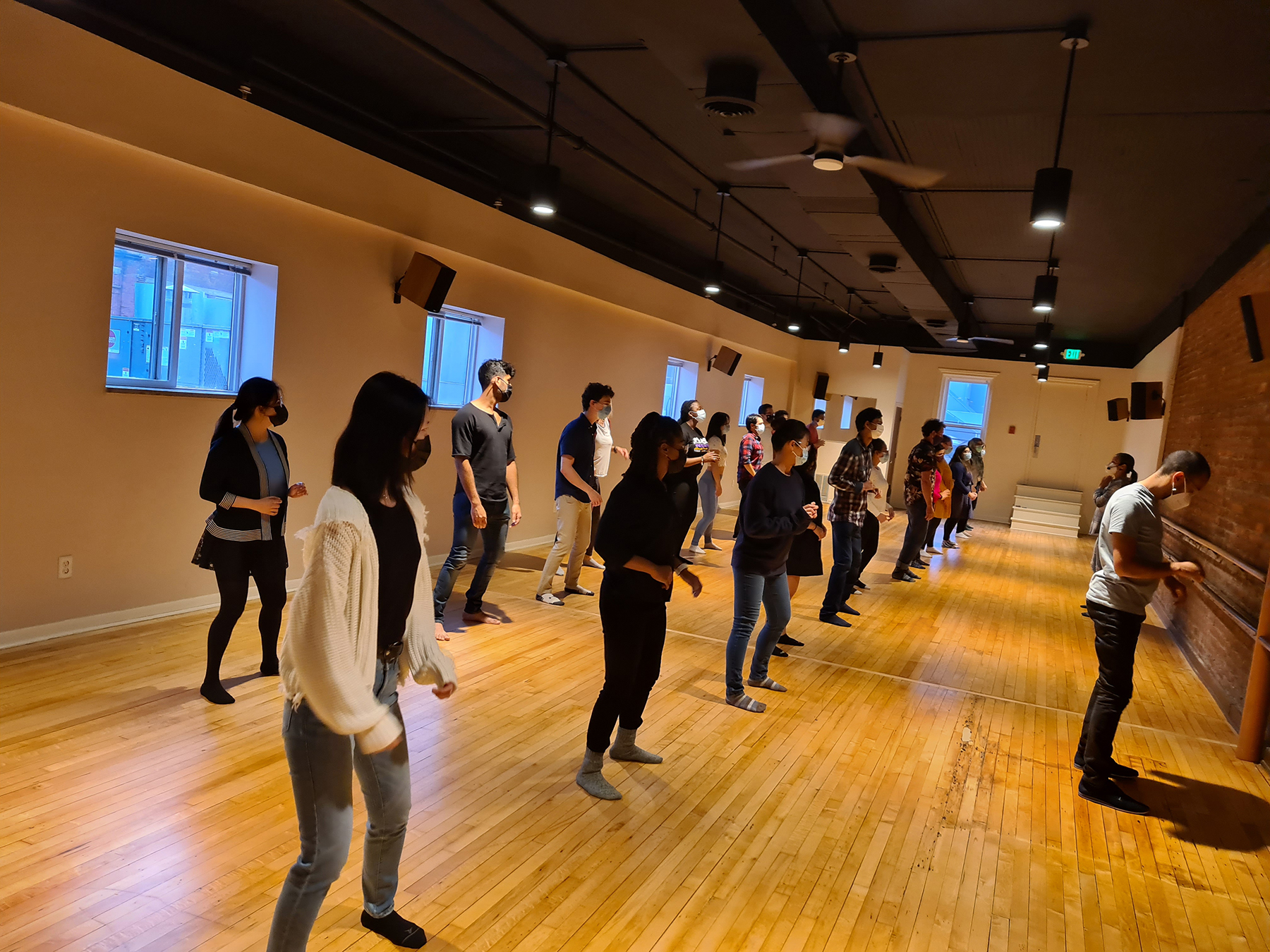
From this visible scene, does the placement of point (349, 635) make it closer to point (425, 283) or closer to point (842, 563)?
point (425, 283)

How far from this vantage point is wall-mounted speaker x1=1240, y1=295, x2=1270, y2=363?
5.55m

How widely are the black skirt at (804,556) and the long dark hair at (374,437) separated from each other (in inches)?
138

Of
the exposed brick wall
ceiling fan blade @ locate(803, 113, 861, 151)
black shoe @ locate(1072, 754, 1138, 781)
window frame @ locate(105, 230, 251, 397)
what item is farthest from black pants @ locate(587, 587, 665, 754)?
the exposed brick wall

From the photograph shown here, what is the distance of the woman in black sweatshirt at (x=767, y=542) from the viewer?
4.16 metres

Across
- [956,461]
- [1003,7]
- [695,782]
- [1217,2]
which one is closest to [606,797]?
[695,782]

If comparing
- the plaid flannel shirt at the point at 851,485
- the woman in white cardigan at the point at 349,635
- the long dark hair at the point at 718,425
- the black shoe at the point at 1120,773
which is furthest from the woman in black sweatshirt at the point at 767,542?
the long dark hair at the point at 718,425

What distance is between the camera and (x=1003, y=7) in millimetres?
3842

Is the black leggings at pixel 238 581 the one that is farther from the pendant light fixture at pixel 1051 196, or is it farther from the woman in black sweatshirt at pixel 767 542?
the pendant light fixture at pixel 1051 196

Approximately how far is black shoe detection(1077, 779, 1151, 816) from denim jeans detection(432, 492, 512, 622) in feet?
11.2

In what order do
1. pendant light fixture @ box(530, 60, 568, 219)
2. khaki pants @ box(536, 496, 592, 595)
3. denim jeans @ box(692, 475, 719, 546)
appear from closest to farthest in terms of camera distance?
pendant light fixture @ box(530, 60, 568, 219) < khaki pants @ box(536, 496, 592, 595) < denim jeans @ box(692, 475, 719, 546)

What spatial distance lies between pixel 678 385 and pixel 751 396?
3.18 m

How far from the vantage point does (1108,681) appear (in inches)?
142

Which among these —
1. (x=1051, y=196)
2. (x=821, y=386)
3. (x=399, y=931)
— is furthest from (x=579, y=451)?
(x=821, y=386)

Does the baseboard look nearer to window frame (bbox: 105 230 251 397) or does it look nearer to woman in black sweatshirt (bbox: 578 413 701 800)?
window frame (bbox: 105 230 251 397)
